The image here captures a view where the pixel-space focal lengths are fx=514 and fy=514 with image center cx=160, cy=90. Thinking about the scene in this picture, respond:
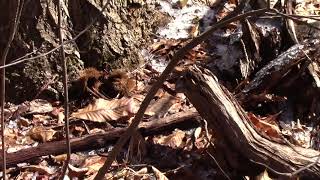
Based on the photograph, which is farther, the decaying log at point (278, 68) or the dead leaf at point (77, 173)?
the decaying log at point (278, 68)

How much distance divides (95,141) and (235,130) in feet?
2.29

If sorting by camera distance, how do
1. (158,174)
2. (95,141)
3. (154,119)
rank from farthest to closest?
1. (154,119)
2. (95,141)
3. (158,174)

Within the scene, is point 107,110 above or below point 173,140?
above

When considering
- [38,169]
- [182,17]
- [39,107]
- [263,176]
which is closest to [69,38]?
[39,107]

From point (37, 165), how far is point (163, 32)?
1272mm

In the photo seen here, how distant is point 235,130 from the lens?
2.25 meters

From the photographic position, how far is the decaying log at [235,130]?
86.1 inches

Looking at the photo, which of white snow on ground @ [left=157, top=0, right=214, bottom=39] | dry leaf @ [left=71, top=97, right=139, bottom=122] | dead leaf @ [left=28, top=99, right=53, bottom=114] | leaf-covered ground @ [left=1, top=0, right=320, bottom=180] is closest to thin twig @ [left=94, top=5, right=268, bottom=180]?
leaf-covered ground @ [left=1, top=0, right=320, bottom=180]

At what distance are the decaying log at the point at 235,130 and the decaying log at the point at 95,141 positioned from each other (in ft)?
0.91

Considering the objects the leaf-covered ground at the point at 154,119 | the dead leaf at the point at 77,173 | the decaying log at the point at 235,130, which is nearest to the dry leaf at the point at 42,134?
the leaf-covered ground at the point at 154,119

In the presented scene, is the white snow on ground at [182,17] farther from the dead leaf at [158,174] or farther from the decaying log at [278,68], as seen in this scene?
the dead leaf at [158,174]

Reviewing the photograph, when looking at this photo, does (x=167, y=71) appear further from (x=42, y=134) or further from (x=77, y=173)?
(x=42, y=134)

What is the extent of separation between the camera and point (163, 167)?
2410mm

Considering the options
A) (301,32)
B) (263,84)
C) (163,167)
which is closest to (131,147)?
(163,167)
